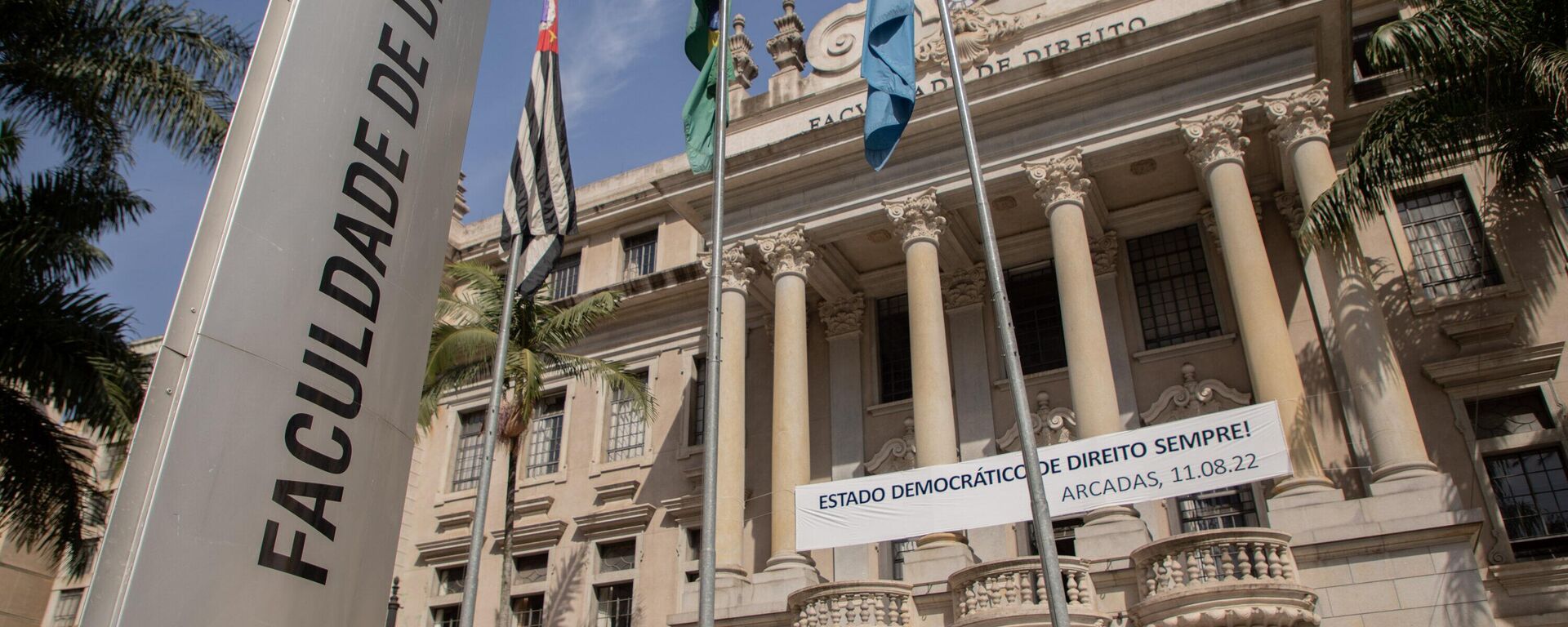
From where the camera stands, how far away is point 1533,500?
18172 mm

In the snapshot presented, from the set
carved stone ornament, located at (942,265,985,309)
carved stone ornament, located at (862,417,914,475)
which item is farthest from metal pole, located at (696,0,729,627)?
carved stone ornament, located at (942,265,985,309)

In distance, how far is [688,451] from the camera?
2609cm

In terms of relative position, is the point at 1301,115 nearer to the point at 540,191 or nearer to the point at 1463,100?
the point at 1463,100

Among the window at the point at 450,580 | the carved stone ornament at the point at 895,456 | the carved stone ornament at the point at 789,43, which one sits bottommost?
the window at the point at 450,580

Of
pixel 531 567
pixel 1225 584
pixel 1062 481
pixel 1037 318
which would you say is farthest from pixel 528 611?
pixel 1225 584

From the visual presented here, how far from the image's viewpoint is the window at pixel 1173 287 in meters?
22.4

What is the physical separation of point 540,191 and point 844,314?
11.0 meters

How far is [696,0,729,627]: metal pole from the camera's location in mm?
12078

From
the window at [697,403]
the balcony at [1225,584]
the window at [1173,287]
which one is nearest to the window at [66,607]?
the window at [697,403]

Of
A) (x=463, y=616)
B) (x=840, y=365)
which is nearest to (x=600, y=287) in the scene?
(x=840, y=365)

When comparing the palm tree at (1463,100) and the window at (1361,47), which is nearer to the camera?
the palm tree at (1463,100)

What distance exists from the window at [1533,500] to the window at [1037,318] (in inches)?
310

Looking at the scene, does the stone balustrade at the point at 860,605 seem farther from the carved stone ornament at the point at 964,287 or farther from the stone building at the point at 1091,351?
the carved stone ornament at the point at 964,287

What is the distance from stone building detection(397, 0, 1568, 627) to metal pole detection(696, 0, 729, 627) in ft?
18.3
